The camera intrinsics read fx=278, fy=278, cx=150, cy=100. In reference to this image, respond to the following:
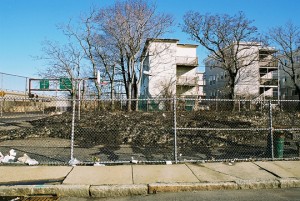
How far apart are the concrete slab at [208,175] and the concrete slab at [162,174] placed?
0.15 m

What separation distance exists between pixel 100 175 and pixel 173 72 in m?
33.5

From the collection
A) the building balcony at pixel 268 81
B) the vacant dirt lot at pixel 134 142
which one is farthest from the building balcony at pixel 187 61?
the vacant dirt lot at pixel 134 142

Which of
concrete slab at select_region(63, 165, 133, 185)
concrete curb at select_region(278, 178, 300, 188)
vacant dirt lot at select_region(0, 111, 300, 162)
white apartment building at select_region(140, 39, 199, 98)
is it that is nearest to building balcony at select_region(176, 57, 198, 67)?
white apartment building at select_region(140, 39, 199, 98)

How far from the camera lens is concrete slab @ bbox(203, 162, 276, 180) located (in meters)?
6.79

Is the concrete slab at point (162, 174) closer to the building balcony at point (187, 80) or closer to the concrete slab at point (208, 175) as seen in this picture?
the concrete slab at point (208, 175)

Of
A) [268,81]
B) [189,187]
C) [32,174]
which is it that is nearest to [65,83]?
[32,174]

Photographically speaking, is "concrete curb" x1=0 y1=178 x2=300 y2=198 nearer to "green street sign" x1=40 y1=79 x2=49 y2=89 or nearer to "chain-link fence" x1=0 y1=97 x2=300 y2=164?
"chain-link fence" x1=0 y1=97 x2=300 y2=164

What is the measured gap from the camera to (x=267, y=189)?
6289 mm

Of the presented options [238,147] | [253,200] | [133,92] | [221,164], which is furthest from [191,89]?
[253,200]

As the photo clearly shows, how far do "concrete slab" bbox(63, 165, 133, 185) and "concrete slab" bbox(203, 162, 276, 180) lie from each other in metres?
2.41

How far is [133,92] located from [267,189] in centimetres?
2528

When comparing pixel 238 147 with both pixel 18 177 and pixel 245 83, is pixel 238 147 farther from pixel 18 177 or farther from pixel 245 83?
pixel 245 83

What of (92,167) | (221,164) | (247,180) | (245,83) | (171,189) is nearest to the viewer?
(171,189)

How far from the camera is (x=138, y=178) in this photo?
651cm
